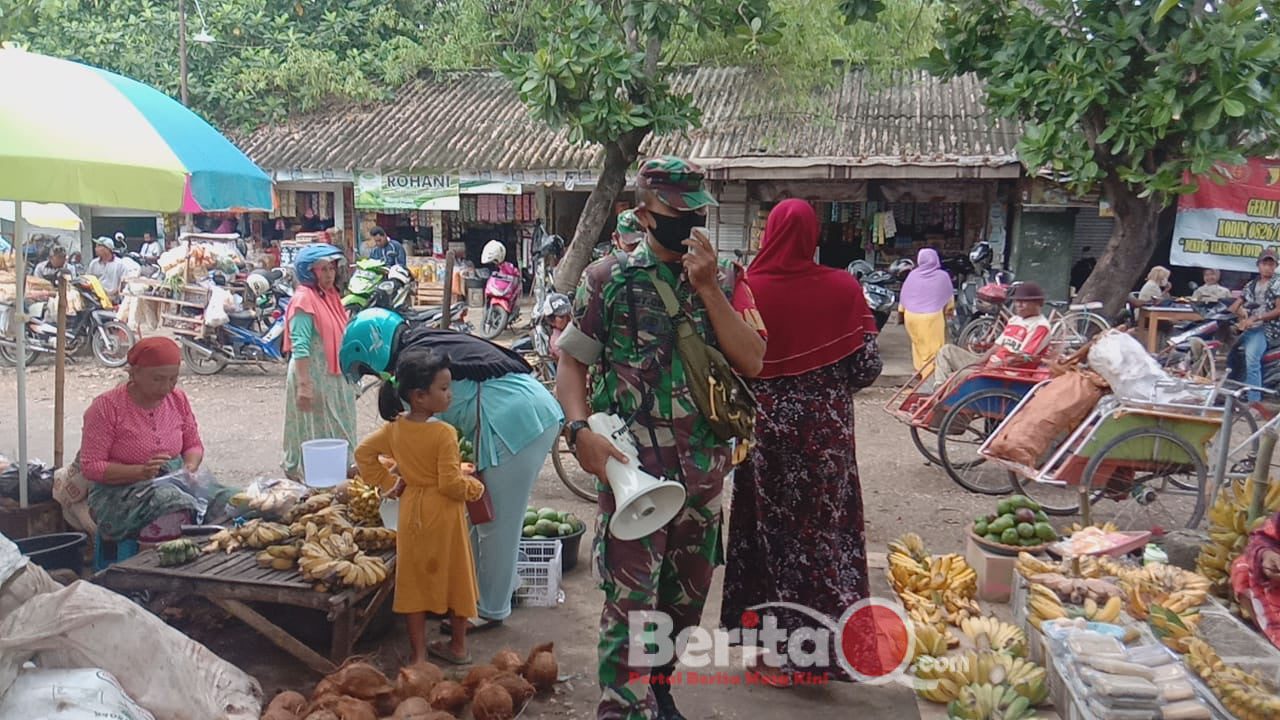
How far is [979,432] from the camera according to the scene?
6.82 metres

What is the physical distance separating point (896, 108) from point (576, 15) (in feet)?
29.6

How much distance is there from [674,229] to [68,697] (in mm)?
2075

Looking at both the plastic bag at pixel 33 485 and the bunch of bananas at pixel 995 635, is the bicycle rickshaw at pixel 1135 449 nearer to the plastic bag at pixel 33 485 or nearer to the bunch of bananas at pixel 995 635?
the bunch of bananas at pixel 995 635

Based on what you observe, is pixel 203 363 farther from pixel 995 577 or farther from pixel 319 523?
pixel 995 577

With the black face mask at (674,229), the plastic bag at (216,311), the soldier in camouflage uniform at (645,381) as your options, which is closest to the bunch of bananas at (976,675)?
the soldier in camouflage uniform at (645,381)

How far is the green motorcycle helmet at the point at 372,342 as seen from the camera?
382 cm

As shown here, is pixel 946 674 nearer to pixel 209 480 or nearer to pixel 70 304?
pixel 209 480

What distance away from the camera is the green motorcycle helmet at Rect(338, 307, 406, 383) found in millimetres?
3820

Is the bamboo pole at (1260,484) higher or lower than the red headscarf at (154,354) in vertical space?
lower

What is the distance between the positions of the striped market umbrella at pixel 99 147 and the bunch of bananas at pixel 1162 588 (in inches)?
153

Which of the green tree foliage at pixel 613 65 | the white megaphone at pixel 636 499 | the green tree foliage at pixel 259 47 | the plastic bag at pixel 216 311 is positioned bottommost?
the plastic bag at pixel 216 311

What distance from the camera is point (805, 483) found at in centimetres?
343

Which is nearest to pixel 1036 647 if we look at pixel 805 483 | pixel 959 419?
pixel 805 483

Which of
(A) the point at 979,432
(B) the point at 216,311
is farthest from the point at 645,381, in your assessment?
(B) the point at 216,311
